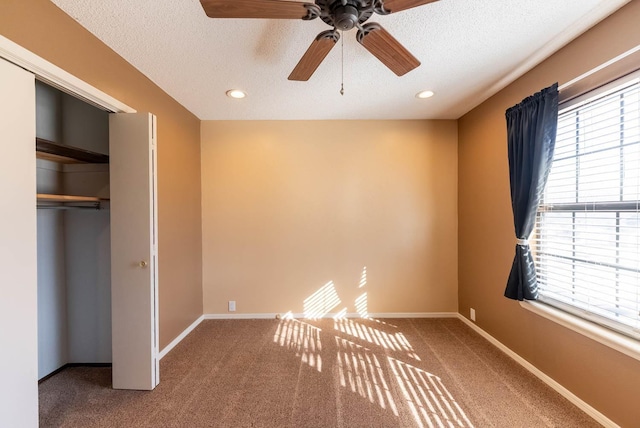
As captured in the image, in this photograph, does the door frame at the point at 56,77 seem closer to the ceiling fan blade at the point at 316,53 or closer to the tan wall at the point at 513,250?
the ceiling fan blade at the point at 316,53

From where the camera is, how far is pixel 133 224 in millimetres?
1867

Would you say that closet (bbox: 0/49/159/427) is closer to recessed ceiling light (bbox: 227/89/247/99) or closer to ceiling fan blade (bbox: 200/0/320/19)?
recessed ceiling light (bbox: 227/89/247/99)

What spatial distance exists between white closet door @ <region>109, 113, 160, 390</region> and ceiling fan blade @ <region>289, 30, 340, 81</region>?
1.20m

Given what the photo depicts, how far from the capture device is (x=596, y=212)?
5.41 feet

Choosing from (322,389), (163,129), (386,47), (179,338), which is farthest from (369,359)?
(163,129)

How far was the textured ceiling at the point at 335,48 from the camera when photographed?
1465 mm

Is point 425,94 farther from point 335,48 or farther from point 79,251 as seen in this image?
point 79,251

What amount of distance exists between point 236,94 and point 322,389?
274 cm

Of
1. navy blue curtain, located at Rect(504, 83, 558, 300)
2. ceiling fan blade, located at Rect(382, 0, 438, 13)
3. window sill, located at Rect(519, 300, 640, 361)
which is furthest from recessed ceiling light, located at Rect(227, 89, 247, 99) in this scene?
window sill, located at Rect(519, 300, 640, 361)

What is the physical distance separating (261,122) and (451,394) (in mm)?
3334

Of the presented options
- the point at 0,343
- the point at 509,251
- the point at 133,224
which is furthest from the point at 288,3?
the point at 509,251

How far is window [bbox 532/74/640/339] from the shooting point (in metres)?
1.47

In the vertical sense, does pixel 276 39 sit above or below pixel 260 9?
above

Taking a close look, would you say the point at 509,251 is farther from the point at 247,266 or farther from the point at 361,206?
the point at 247,266
